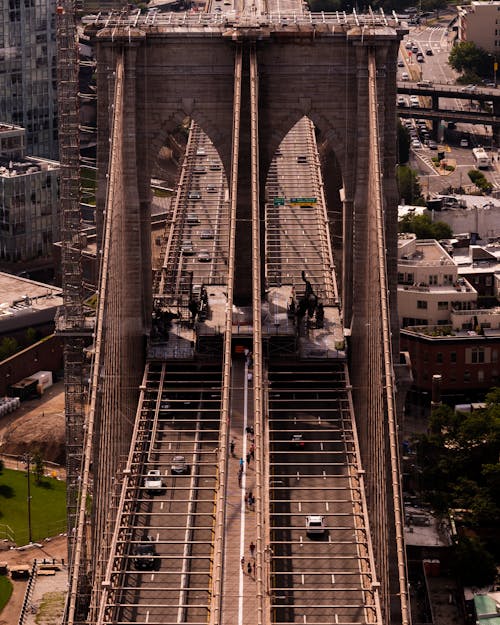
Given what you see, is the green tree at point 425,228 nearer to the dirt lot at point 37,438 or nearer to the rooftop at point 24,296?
the rooftop at point 24,296


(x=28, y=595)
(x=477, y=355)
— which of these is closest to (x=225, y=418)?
(x=28, y=595)

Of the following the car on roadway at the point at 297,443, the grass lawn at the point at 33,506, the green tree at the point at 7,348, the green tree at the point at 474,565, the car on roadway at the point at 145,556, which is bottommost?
the grass lawn at the point at 33,506

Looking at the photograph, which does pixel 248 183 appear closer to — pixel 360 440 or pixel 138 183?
pixel 138 183

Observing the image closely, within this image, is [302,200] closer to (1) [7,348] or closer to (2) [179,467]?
(1) [7,348]

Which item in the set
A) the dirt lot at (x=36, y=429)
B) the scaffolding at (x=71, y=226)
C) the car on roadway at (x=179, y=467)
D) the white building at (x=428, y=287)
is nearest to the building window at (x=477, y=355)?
the white building at (x=428, y=287)

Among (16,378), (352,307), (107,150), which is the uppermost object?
(107,150)

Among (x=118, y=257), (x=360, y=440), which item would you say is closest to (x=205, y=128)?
(x=118, y=257)

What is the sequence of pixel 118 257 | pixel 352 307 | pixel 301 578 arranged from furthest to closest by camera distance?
pixel 352 307 → pixel 118 257 → pixel 301 578
